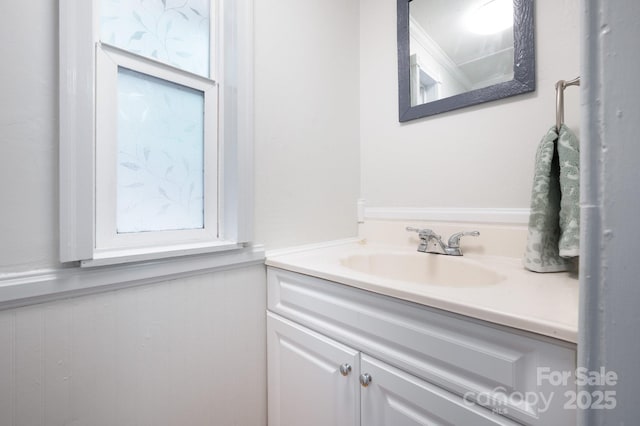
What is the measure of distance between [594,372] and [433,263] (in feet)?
2.76

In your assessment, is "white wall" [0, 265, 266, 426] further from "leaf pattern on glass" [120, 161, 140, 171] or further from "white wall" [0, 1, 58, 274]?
"leaf pattern on glass" [120, 161, 140, 171]

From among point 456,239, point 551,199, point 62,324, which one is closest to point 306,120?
point 456,239

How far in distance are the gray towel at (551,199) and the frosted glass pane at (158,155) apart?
106 cm

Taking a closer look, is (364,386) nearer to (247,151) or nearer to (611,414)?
(611,414)

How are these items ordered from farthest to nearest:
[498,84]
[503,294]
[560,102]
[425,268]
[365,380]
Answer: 1. [425,268]
2. [498,84]
3. [560,102]
4. [365,380]
5. [503,294]

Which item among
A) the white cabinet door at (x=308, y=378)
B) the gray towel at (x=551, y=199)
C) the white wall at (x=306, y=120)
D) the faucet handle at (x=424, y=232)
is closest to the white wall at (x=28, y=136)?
the white wall at (x=306, y=120)

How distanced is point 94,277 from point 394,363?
765 millimetres

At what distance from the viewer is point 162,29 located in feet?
2.89

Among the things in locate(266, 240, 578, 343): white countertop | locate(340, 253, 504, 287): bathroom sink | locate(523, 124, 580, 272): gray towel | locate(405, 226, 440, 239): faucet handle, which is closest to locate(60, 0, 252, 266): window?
locate(266, 240, 578, 343): white countertop

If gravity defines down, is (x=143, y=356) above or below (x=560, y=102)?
below

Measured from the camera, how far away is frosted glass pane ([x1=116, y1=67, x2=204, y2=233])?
807 millimetres

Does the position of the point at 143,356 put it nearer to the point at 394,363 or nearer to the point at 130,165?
the point at 130,165

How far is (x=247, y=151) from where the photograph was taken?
959 millimetres

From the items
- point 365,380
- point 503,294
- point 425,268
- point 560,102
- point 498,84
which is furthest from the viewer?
point 425,268
